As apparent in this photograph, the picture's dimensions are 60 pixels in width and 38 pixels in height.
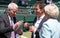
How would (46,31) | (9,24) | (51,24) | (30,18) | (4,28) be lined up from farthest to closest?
(30,18) → (9,24) → (4,28) → (51,24) → (46,31)

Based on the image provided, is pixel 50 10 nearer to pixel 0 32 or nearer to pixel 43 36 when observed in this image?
pixel 43 36

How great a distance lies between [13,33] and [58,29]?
4.45 feet

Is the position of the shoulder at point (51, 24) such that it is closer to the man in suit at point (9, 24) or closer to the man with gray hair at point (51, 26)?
the man with gray hair at point (51, 26)

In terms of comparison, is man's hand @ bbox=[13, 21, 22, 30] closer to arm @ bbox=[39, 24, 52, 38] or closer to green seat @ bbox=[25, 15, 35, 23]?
arm @ bbox=[39, 24, 52, 38]

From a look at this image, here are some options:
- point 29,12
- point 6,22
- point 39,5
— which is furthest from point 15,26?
point 29,12

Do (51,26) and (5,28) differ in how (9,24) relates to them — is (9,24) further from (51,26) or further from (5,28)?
(51,26)

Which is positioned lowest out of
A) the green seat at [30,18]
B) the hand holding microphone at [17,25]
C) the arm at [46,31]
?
the green seat at [30,18]

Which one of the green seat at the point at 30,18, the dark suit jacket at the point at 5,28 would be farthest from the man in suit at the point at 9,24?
the green seat at the point at 30,18

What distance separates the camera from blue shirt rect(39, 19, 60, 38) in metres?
3.96

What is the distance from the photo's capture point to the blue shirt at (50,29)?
3955 millimetres

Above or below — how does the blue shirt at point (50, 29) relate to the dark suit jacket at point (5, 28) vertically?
above

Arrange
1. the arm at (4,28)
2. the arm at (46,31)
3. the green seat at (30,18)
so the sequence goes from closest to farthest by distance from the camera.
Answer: the arm at (46,31) → the arm at (4,28) → the green seat at (30,18)

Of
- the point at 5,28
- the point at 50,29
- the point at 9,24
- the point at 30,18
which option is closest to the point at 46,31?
the point at 50,29

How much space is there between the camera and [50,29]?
3.99 metres
